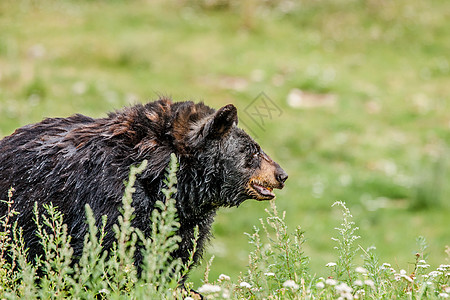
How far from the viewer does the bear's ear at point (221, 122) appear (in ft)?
17.2

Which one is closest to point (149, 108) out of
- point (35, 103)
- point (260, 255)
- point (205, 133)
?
point (205, 133)

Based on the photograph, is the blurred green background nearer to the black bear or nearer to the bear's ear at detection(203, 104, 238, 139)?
the black bear

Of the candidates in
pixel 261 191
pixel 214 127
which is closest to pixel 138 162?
pixel 214 127

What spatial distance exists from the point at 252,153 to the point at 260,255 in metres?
1.33

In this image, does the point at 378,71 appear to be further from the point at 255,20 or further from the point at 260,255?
the point at 260,255

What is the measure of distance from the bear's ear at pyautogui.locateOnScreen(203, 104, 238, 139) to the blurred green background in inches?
225

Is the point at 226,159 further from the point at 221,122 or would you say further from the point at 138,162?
the point at 138,162

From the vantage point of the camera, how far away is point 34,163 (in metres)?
5.37

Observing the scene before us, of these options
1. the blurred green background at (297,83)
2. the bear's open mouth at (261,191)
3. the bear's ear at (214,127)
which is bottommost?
the bear's open mouth at (261,191)

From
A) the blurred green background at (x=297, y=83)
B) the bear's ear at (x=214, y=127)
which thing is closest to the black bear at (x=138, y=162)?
the bear's ear at (x=214, y=127)

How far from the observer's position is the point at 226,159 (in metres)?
5.43

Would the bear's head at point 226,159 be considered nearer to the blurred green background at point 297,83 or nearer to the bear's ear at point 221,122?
the bear's ear at point 221,122

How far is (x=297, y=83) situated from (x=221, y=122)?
12.7 m

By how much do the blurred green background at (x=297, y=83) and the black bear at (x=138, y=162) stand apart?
215 inches
